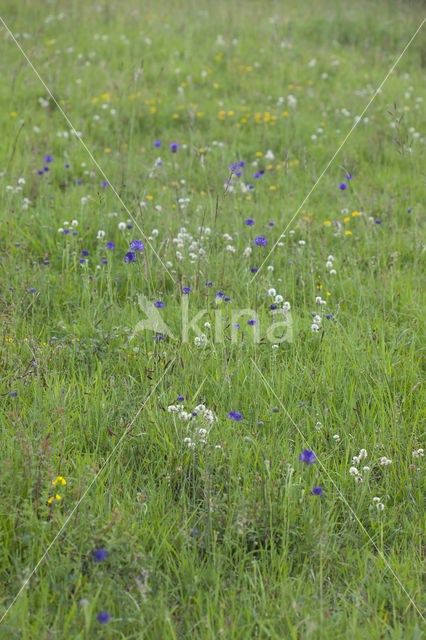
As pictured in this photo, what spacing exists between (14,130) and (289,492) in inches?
190

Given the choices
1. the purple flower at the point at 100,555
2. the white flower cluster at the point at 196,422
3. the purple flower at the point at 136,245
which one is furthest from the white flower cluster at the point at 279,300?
the purple flower at the point at 100,555

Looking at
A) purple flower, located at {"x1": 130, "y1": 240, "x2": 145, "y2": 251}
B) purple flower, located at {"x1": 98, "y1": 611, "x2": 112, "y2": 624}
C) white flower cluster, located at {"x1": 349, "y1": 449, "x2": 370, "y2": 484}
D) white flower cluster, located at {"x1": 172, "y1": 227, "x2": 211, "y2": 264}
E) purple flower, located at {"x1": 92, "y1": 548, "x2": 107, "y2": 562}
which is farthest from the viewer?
white flower cluster, located at {"x1": 172, "y1": 227, "x2": 211, "y2": 264}

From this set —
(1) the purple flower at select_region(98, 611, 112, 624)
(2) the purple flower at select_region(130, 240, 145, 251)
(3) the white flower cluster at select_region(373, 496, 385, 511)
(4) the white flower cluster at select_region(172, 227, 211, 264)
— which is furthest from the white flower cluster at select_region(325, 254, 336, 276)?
(1) the purple flower at select_region(98, 611, 112, 624)

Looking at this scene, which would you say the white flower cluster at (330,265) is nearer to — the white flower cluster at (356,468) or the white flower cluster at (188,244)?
the white flower cluster at (188,244)

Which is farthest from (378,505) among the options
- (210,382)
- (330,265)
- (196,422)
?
(330,265)

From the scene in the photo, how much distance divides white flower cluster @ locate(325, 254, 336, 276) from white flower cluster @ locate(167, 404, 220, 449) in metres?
1.61

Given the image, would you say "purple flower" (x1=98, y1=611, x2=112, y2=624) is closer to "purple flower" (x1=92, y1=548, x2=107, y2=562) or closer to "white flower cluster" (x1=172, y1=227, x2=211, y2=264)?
"purple flower" (x1=92, y1=548, x2=107, y2=562)

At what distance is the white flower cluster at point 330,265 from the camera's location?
3709 millimetres

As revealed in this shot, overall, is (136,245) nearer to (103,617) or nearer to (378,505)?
(378,505)

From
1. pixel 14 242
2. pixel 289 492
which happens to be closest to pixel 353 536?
pixel 289 492

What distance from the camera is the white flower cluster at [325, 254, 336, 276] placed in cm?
371

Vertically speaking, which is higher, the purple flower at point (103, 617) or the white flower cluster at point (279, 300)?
the white flower cluster at point (279, 300)

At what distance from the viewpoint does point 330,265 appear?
3750 millimetres

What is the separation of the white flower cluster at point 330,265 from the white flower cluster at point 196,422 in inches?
63.5
